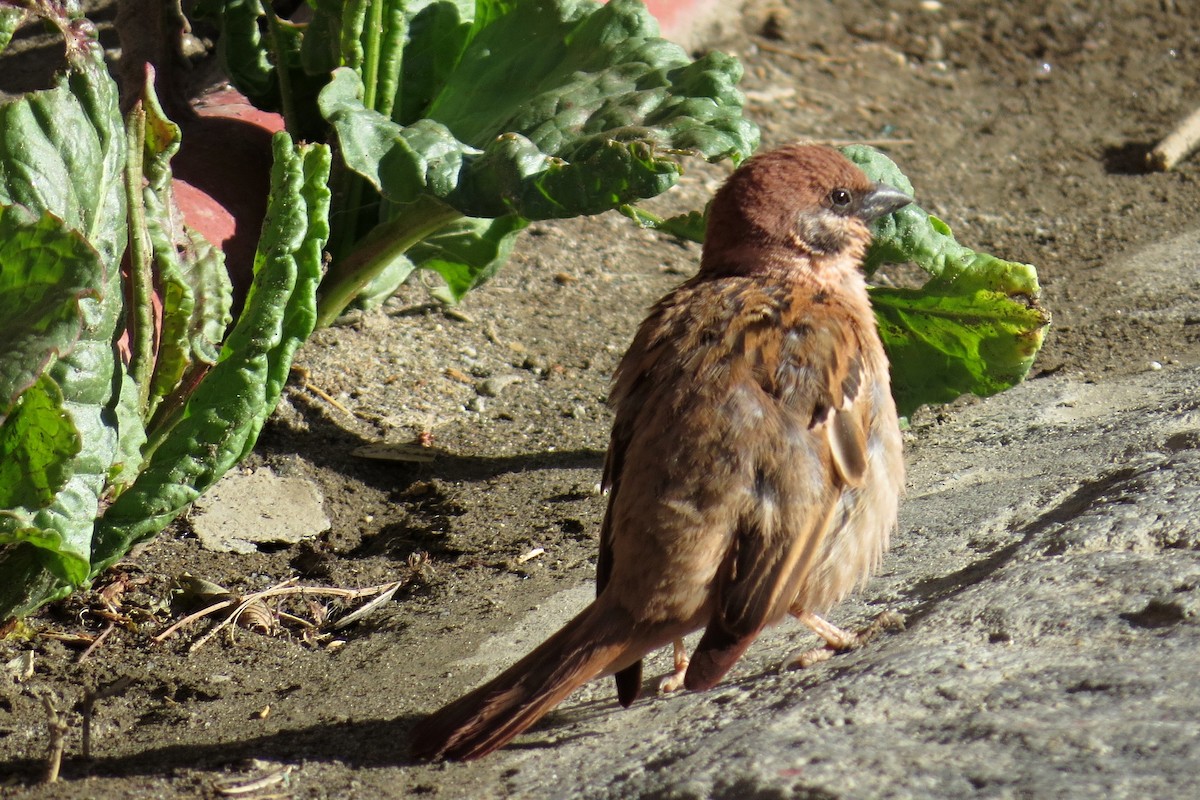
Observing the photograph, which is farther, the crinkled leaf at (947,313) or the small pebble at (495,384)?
the small pebble at (495,384)

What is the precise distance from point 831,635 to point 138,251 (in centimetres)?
212

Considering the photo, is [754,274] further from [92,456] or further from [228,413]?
[92,456]

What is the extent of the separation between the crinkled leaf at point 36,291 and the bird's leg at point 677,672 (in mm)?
1654

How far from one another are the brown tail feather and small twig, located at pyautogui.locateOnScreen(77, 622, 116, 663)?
1188 mm

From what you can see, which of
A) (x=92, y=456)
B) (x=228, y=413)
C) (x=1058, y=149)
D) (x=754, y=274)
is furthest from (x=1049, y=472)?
(x=1058, y=149)

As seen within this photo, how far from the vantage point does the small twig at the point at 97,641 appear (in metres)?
3.74

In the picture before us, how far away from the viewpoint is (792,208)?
401cm

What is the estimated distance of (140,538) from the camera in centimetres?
377

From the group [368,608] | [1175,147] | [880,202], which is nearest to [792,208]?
→ [880,202]

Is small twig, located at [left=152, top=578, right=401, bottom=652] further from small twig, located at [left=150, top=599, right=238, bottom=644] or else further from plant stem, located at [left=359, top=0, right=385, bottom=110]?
plant stem, located at [left=359, top=0, right=385, bottom=110]

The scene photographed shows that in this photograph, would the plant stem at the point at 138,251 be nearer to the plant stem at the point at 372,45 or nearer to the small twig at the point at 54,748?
the plant stem at the point at 372,45

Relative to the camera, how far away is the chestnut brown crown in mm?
3996

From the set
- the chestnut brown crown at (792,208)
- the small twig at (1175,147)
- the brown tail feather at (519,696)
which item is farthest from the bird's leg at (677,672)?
the small twig at (1175,147)

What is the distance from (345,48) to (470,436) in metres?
1.48
